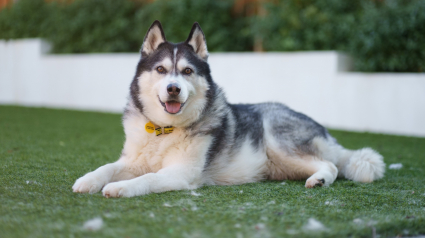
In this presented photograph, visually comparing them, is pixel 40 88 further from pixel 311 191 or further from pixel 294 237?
pixel 294 237

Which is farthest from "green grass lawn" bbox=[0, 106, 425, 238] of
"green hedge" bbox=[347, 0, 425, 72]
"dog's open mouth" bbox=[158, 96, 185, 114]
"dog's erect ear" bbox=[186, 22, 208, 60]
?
"green hedge" bbox=[347, 0, 425, 72]

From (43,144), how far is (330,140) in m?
3.71

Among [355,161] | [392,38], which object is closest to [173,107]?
[355,161]

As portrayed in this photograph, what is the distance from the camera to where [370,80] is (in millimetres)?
8055

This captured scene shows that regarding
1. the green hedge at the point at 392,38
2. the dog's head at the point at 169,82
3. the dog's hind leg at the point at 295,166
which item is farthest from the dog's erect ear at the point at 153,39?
the green hedge at the point at 392,38

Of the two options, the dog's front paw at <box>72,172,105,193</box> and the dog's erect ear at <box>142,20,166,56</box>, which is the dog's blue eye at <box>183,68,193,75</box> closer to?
the dog's erect ear at <box>142,20,166,56</box>

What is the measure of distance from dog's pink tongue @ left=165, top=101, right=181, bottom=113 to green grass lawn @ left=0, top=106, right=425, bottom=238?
685 millimetres

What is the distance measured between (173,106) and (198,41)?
78 centimetres

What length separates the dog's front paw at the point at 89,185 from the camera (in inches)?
126

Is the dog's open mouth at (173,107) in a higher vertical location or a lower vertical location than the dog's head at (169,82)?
lower

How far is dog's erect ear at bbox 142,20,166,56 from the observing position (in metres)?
3.89

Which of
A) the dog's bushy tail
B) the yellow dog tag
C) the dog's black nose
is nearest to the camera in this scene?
the dog's black nose

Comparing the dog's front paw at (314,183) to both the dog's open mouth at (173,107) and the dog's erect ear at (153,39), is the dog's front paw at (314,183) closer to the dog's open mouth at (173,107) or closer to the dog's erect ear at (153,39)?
the dog's open mouth at (173,107)

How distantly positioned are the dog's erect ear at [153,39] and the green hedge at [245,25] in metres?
5.27
